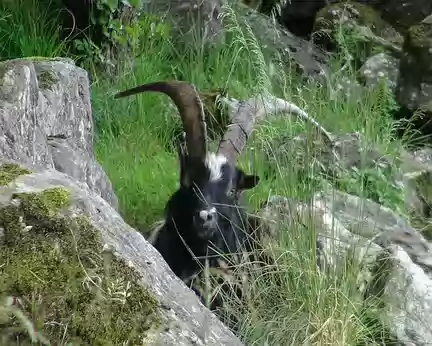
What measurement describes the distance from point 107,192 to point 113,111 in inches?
96.8

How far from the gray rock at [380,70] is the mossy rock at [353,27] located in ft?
1.01

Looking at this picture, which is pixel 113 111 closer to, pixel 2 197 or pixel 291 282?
pixel 291 282

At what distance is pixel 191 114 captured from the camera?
538 centimetres

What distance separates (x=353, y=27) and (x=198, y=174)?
20.6 feet

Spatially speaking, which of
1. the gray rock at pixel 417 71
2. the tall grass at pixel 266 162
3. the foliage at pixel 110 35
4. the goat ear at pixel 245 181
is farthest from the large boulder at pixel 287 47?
the goat ear at pixel 245 181

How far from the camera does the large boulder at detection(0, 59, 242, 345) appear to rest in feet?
7.79

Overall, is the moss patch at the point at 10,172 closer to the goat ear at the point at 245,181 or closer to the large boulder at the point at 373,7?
the goat ear at the point at 245,181

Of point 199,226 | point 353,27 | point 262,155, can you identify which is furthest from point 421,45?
point 199,226

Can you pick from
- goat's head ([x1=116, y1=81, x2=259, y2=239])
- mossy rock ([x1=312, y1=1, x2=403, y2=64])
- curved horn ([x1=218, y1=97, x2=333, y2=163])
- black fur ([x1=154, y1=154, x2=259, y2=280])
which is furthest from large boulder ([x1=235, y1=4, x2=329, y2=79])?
black fur ([x1=154, y1=154, x2=259, y2=280])

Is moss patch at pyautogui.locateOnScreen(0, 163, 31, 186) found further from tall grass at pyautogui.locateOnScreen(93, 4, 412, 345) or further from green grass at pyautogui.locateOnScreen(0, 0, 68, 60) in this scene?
green grass at pyautogui.locateOnScreen(0, 0, 68, 60)

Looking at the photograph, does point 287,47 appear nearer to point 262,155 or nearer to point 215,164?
point 262,155

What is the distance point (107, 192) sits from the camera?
216 inches

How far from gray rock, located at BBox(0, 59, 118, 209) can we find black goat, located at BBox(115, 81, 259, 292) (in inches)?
18.1

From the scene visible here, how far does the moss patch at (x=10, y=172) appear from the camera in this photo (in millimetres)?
2693
